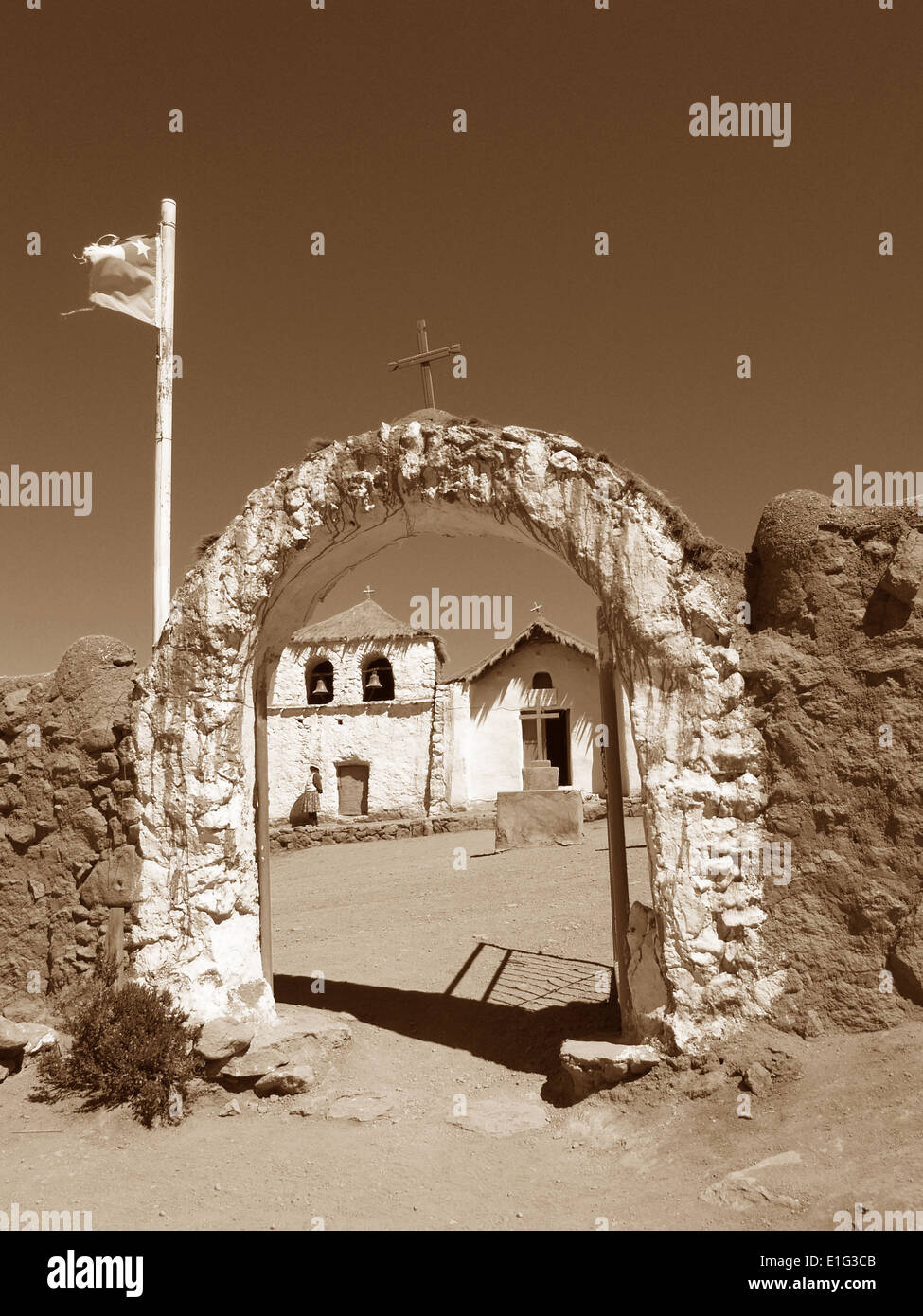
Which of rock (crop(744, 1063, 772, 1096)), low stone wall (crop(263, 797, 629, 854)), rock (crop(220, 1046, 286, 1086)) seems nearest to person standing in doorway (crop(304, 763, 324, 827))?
low stone wall (crop(263, 797, 629, 854))

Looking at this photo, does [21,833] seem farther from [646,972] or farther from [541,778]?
[541,778]

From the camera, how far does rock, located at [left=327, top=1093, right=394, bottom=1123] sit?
17.5 ft

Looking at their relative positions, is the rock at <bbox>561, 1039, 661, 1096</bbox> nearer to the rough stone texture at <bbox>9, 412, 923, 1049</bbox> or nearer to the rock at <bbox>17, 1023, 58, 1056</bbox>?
the rough stone texture at <bbox>9, 412, 923, 1049</bbox>

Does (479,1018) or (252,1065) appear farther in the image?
(479,1018)

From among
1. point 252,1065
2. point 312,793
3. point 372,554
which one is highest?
point 372,554

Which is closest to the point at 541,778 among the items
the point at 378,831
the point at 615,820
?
the point at 378,831

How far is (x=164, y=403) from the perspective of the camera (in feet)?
29.6

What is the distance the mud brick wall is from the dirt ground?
86 cm

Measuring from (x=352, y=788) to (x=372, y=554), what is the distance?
1702 centimetres

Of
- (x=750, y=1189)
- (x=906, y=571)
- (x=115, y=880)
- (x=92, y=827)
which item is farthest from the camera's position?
(x=92, y=827)

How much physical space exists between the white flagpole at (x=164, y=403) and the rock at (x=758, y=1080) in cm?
606

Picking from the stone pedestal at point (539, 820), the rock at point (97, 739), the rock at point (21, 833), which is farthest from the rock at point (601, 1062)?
the stone pedestal at point (539, 820)

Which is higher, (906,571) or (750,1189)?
(906,571)

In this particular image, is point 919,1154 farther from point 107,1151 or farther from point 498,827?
point 498,827
